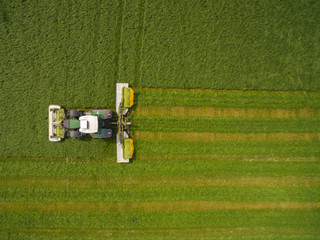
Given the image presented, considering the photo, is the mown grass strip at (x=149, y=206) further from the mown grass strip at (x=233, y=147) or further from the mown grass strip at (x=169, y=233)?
the mown grass strip at (x=233, y=147)

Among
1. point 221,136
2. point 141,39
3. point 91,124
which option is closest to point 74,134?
point 91,124

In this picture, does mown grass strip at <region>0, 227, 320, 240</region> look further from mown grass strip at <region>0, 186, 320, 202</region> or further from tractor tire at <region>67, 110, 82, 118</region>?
tractor tire at <region>67, 110, 82, 118</region>

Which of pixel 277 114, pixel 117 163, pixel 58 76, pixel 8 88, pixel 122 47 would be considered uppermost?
pixel 122 47

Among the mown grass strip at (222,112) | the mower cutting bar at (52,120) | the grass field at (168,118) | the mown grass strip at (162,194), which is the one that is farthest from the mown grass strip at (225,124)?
the mower cutting bar at (52,120)

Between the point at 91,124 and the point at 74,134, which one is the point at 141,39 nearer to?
the point at 91,124

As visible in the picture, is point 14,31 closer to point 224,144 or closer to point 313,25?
point 224,144

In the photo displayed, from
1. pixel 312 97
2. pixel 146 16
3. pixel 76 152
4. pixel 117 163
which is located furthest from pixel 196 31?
pixel 76 152
